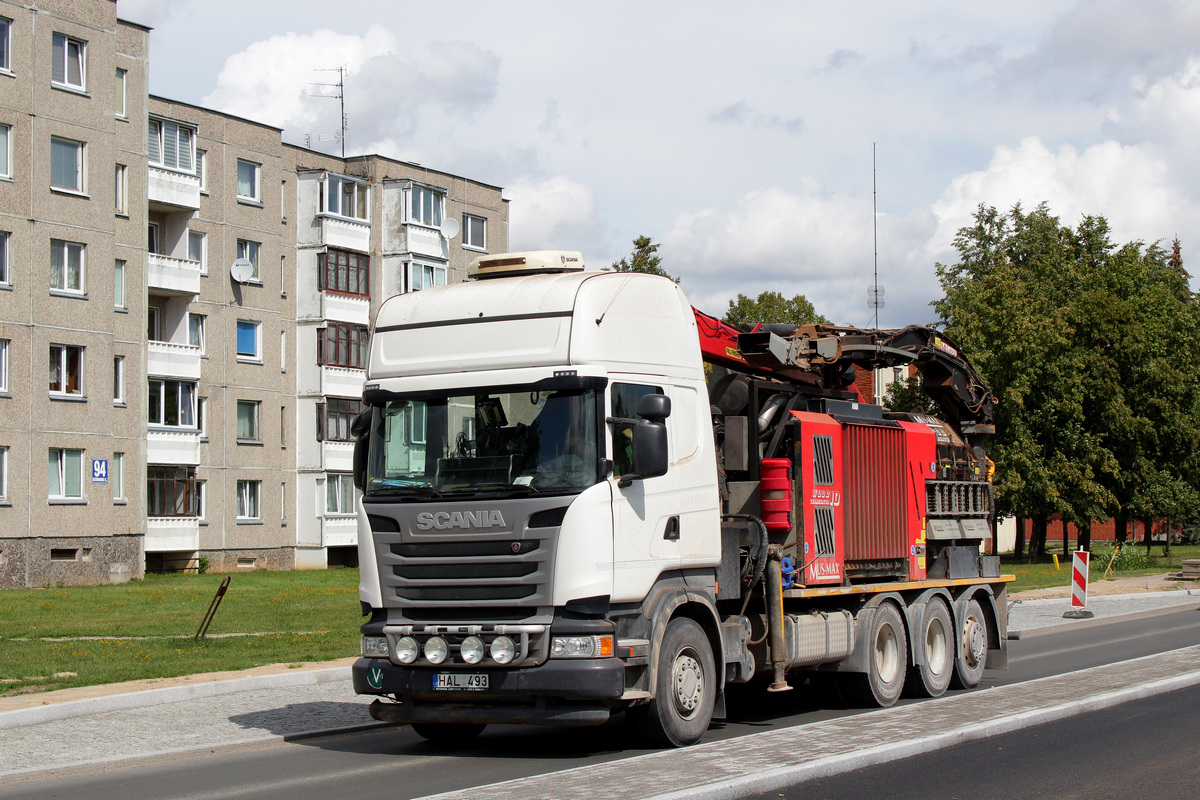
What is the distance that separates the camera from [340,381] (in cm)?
5244

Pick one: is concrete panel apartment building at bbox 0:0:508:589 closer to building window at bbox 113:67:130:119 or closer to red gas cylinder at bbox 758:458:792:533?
building window at bbox 113:67:130:119

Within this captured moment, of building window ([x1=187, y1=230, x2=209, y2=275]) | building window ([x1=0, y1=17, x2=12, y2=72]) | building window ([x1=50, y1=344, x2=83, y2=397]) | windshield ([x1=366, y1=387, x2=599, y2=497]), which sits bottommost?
windshield ([x1=366, y1=387, x2=599, y2=497])

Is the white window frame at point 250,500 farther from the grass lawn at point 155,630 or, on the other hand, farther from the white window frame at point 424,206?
the white window frame at point 424,206

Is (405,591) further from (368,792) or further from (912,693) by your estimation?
(912,693)

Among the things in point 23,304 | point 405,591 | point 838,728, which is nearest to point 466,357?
point 405,591

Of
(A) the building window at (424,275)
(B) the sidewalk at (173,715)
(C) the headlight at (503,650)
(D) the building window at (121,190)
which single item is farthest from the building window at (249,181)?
(C) the headlight at (503,650)

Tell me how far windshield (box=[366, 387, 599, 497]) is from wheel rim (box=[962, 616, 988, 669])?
7.06 metres

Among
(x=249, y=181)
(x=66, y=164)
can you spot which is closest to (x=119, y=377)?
(x=66, y=164)

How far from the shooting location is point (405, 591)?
34.6 feet

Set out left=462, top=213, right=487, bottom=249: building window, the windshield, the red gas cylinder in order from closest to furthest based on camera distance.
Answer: the windshield < the red gas cylinder < left=462, top=213, right=487, bottom=249: building window

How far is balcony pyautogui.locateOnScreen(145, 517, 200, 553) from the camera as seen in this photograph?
149 ft

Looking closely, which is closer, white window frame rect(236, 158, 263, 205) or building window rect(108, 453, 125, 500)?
building window rect(108, 453, 125, 500)

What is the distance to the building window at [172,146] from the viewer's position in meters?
46.0

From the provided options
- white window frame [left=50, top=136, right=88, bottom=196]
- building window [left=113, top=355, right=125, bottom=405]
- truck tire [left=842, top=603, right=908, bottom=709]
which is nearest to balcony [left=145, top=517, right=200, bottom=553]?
building window [left=113, top=355, right=125, bottom=405]
